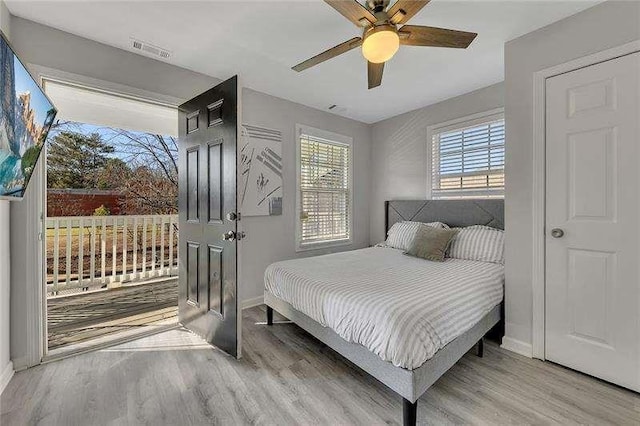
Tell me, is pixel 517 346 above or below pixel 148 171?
below

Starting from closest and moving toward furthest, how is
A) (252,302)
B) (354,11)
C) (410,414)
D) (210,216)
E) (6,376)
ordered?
(410,414) < (354,11) < (6,376) < (210,216) < (252,302)

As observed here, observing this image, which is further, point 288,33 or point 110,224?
point 110,224

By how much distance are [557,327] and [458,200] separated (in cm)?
165

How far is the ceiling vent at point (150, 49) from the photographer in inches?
90.1

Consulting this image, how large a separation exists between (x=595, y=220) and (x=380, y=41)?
190cm

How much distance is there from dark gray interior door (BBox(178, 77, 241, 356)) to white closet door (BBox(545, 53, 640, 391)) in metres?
2.42

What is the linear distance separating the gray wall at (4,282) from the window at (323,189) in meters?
2.59

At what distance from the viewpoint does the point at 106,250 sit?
155 inches

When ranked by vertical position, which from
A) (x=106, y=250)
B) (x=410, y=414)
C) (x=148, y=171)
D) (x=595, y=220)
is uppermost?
(x=148, y=171)

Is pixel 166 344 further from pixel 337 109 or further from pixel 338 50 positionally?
pixel 337 109

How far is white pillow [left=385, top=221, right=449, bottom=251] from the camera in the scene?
3.34 meters

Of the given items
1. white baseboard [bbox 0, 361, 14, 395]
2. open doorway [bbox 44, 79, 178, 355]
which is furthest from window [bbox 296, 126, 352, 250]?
white baseboard [bbox 0, 361, 14, 395]

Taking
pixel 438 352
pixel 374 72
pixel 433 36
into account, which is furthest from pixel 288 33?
pixel 438 352

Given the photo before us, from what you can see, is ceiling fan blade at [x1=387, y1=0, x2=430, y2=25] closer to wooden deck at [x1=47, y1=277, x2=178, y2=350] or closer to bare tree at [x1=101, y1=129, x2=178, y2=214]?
wooden deck at [x1=47, y1=277, x2=178, y2=350]
